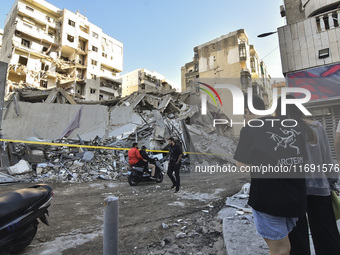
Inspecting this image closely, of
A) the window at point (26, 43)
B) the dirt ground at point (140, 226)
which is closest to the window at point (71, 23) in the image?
the window at point (26, 43)

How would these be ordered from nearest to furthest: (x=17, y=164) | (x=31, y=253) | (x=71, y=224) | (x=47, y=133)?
(x=31, y=253), (x=71, y=224), (x=17, y=164), (x=47, y=133)

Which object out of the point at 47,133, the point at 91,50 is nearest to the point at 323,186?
the point at 47,133

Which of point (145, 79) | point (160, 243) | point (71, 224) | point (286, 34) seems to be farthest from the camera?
point (145, 79)

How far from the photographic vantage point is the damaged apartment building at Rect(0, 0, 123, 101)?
32.2 metres

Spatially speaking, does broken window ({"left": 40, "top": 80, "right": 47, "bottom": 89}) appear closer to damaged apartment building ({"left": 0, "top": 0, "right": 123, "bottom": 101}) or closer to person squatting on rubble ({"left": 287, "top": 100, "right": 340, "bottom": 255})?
damaged apartment building ({"left": 0, "top": 0, "right": 123, "bottom": 101})

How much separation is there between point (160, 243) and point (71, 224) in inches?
70.5

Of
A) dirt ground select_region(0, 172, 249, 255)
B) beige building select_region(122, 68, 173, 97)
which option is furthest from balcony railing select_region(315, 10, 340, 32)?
beige building select_region(122, 68, 173, 97)

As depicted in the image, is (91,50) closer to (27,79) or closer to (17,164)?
(27,79)

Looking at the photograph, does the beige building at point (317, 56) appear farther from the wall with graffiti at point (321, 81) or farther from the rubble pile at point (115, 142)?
the rubble pile at point (115, 142)

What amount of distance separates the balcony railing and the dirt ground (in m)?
10.9

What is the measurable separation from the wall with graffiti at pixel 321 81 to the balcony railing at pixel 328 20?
224cm

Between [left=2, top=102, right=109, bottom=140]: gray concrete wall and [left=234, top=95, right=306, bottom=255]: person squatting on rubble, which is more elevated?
[left=2, top=102, right=109, bottom=140]: gray concrete wall

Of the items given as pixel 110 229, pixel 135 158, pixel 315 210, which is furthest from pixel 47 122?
pixel 315 210

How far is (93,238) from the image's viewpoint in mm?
3006
